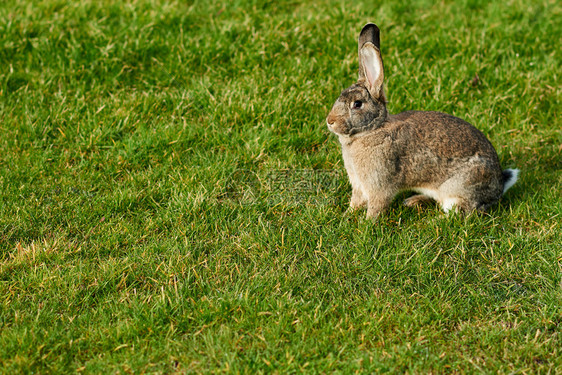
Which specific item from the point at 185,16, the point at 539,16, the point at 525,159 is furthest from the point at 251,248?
the point at 539,16

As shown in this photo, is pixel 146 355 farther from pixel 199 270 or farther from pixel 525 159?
pixel 525 159

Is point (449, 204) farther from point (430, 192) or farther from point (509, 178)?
point (509, 178)

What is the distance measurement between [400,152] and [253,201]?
1.25 metres

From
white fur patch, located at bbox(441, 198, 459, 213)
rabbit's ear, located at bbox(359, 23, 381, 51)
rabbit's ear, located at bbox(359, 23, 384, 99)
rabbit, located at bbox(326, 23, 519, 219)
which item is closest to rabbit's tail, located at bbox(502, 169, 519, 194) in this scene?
rabbit, located at bbox(326, 23, 519, 219)

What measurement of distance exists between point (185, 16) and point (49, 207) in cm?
340

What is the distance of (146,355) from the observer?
3.50 m

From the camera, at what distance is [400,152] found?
4785mm

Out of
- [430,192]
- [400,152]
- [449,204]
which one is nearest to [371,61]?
[400,152]

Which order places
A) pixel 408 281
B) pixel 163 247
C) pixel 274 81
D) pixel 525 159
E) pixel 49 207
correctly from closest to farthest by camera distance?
pixel 408 281
pixel 163 247
pixel 49 207
pixel 525 159
pixel 274 81

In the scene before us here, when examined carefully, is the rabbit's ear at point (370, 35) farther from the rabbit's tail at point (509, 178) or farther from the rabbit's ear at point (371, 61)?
the rabbit's tail at point (509, 178)

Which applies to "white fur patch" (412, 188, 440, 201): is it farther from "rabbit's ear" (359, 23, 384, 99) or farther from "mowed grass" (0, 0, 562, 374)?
"rabbit's ear" (359, 23, 384, 99)

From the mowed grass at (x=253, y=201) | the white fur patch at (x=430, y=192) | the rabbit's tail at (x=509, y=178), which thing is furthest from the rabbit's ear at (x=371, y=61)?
the rabbit's tail at (x=509, y=178)

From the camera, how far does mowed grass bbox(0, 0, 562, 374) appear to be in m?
3.63

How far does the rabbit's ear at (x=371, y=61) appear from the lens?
15.2 ft
